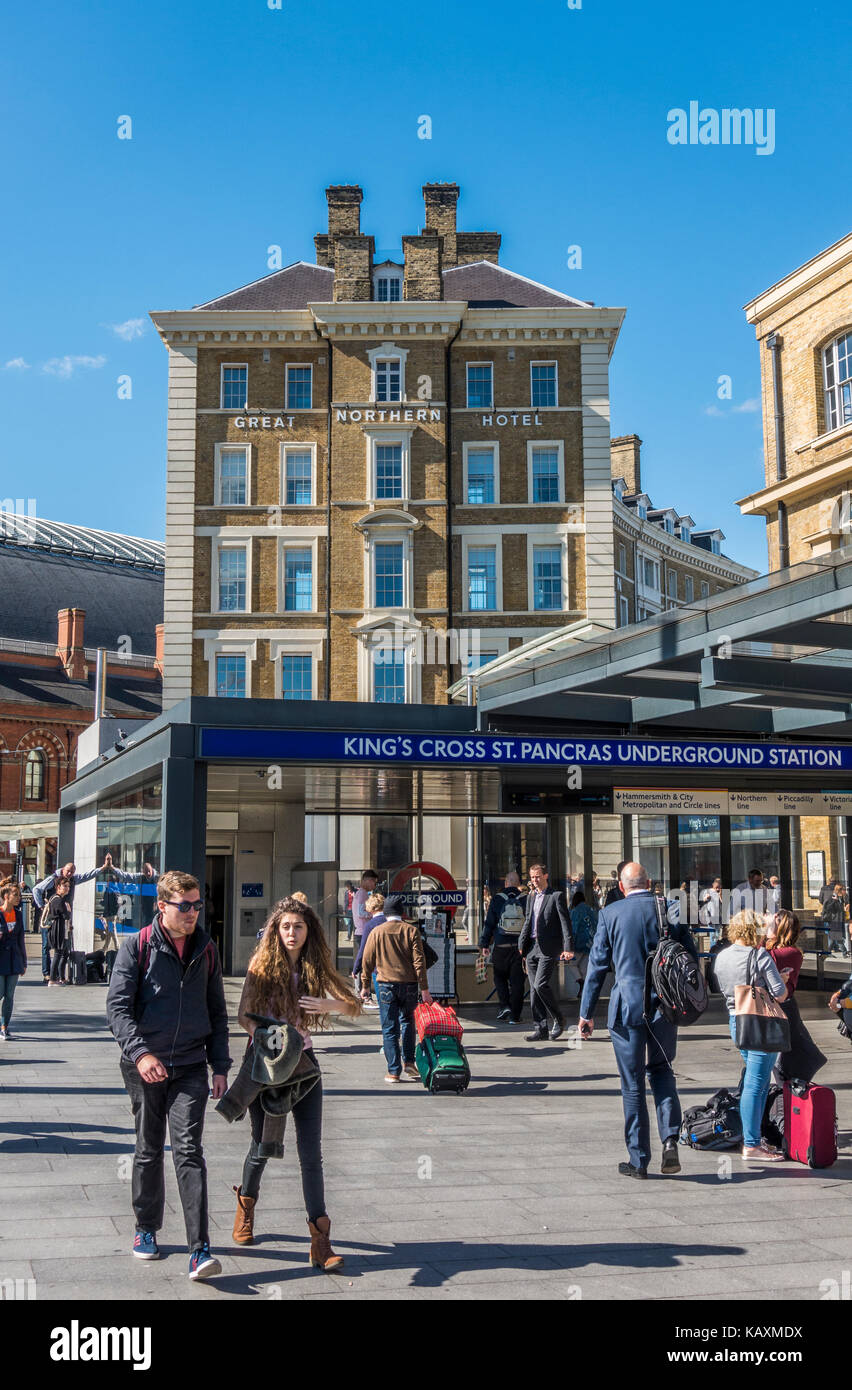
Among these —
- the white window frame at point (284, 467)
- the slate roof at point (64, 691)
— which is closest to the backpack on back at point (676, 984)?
the white window frame at point (284, 467)

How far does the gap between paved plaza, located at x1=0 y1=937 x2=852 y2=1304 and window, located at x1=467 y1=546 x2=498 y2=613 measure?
96.5ft

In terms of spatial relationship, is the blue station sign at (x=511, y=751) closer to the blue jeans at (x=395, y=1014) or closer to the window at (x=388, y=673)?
the blue jeans at (x=395, y=1014)

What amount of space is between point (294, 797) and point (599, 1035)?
7.15 meters

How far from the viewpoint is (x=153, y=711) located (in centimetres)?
7450

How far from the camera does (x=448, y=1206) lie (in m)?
7.34

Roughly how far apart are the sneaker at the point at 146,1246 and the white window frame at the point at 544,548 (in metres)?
35.5

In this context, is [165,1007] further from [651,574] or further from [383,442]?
[651,574]

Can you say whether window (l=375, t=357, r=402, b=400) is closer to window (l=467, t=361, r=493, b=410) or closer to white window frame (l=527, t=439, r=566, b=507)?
window (l=467, t=361, r=493, b=410)

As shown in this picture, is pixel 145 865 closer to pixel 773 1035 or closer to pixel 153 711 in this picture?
pixel 773 1035

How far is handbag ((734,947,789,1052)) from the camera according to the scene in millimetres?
8445

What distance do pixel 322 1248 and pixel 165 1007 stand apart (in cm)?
130

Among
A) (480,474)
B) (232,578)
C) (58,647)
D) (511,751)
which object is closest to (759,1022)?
(511,751)

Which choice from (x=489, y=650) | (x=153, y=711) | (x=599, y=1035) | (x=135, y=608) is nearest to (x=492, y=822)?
(x=599, y=1035)

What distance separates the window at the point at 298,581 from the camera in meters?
41.3
